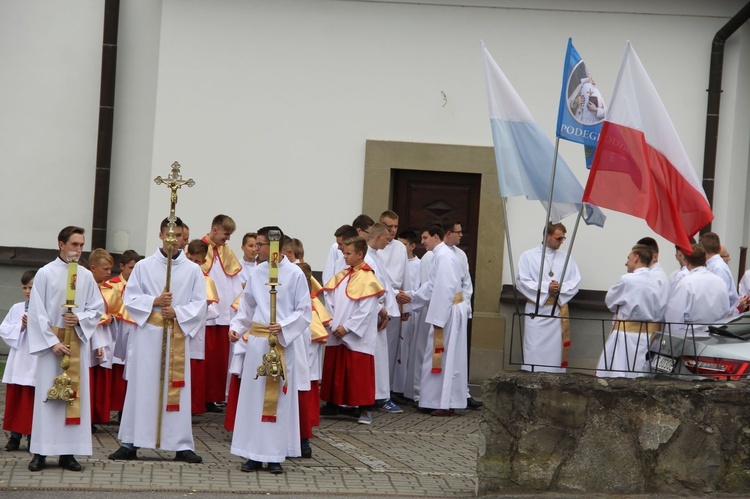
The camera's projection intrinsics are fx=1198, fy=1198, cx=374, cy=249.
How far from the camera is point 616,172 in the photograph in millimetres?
7797

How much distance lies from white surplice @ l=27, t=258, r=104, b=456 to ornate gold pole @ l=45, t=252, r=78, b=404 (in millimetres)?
79

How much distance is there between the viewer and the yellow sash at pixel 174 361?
8742 mm

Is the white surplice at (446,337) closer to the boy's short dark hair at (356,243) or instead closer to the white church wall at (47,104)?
the boy's short dark hair at (356,243)

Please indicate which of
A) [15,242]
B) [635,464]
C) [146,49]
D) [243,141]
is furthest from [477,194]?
[635,464]

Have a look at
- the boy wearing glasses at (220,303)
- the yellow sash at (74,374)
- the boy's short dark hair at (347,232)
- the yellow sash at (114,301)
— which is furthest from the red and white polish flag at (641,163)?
the boy wearing glasses at (220,303)

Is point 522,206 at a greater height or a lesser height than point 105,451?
greater

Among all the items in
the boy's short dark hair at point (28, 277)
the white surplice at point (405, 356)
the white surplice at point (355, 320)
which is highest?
the boy's short dark hair at point (28, 277)

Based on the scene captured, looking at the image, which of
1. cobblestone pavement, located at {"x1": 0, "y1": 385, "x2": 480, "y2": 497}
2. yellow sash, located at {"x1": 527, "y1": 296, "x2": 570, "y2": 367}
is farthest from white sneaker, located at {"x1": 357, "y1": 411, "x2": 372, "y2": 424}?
yellow sash, located at {"x1": 527, "y1": 296, "x2": 570, "y2": 367}

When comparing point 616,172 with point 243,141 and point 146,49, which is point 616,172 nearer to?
point 243,141

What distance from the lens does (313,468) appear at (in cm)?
874

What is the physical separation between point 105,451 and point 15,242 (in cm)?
559

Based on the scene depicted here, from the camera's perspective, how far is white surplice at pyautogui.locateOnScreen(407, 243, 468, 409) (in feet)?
39.4

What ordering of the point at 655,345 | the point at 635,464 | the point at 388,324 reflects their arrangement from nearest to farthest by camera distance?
the point at 635,464 → the point at 655,345 → the point at 388,324

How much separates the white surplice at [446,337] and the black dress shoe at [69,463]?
4586 millimetres
